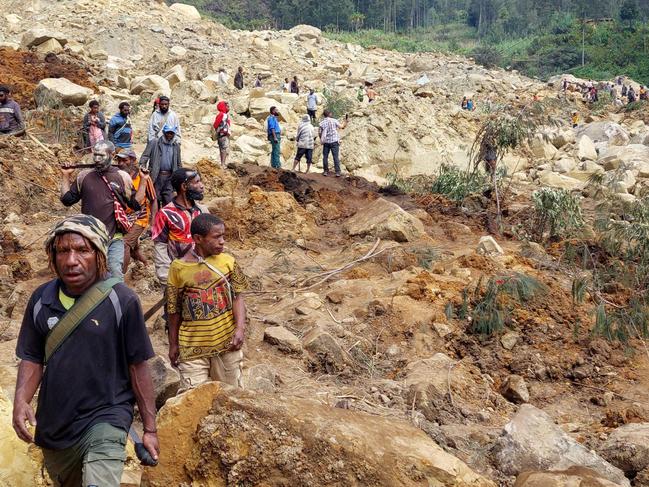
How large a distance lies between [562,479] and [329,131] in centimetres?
1002

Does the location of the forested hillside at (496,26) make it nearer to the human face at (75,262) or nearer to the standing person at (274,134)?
the standing person at (274,134)

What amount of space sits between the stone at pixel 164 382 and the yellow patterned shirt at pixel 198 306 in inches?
8.0

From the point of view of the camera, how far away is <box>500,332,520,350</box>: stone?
19.5ft

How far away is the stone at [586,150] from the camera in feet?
55.7

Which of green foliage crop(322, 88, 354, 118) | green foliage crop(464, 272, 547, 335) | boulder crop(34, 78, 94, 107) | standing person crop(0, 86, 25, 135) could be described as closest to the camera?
green foliage crop(464, 272, 547, 335)

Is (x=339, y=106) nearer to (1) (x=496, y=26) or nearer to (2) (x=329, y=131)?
(2) (x=329, y=131)

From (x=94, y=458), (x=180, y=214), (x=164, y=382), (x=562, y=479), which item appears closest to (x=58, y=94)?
(x=180, y=214)

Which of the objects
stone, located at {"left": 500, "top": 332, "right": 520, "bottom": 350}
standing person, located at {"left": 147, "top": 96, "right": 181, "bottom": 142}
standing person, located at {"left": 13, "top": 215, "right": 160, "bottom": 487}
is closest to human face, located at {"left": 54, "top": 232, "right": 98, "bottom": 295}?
standing person, located at {"left": 13, "top": 215, "right": 160, "bottom": 487}

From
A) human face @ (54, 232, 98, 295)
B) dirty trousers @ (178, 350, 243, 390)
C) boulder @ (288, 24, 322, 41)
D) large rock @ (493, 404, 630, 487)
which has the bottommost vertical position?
large rock @ (493, 404, 630, 487)

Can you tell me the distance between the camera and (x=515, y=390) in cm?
515

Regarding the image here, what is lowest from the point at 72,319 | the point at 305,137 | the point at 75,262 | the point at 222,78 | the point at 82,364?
the point at 305,137

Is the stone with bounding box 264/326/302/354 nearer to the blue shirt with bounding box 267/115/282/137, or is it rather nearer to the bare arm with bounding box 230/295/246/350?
the bare arm with bounding box 230/295/246/350

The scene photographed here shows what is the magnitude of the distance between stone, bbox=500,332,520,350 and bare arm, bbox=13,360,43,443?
175 inches

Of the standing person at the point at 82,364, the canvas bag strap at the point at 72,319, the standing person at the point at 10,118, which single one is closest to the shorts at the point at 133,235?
the standing person at the point at 82,364
